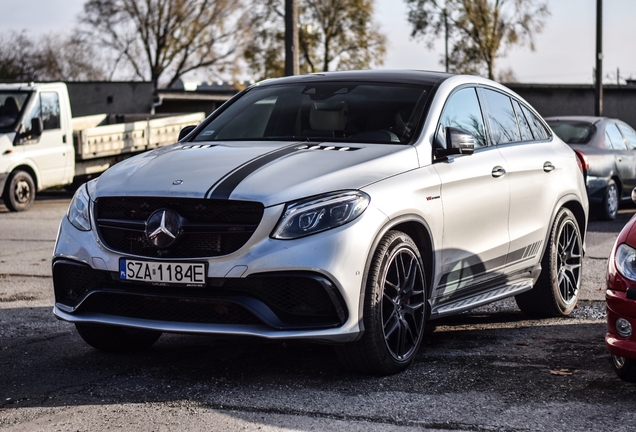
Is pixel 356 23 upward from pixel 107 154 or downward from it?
upward

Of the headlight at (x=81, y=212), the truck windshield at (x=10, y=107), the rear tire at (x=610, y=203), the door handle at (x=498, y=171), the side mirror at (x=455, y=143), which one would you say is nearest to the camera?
the headlight at (x=81, y=212)

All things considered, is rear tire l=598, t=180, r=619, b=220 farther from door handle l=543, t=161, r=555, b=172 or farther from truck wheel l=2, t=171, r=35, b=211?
truck wheel l=2, t=171, r=35, b=211

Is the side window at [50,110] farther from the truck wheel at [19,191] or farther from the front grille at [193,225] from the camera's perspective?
the front grille at [193,225]

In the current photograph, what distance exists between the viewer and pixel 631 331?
4477mm

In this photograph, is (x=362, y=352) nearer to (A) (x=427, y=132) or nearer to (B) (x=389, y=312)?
(B) (x=389, y=312)

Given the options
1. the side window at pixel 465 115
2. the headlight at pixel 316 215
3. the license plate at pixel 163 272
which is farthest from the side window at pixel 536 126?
the license plate at pixel 163 272

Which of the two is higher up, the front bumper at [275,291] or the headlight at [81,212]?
the headlight at [81,212]

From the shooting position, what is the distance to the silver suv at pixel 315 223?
4.64 meters

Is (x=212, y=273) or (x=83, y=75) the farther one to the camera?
(x=83, y=75)

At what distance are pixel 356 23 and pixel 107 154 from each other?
36.5 metres

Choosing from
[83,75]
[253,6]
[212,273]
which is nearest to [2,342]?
[212,273]

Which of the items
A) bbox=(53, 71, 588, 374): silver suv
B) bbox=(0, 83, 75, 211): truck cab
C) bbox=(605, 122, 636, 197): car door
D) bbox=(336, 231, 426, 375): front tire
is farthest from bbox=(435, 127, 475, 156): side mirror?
bbox=(0, 83, 75, 211): truck cab

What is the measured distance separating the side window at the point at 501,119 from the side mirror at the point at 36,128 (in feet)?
38.6

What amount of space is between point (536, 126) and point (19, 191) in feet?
38.4
